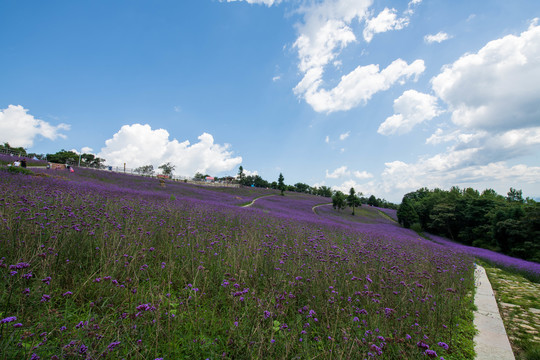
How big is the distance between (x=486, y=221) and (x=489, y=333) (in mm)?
34309

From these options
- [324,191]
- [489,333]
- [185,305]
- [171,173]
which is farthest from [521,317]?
[324,191]

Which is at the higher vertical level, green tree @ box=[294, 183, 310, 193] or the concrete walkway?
green tree @ box=[294, 183, 310, 193]

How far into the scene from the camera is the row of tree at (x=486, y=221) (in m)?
19.9

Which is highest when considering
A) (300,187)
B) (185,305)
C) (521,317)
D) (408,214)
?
(300,187)

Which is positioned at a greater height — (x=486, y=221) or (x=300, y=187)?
(x=300, y=187)

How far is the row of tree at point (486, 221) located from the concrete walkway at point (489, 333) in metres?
22.6

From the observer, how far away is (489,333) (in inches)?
148

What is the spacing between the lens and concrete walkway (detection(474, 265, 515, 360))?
126 inches

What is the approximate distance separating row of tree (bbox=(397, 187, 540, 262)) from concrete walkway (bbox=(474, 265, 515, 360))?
22.6 meters

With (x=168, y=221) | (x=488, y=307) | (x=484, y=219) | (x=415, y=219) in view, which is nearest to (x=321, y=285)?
(x=488, y=307)

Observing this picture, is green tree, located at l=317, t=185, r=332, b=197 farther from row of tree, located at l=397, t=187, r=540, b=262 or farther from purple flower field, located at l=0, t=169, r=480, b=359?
purple flower field, located at l=0, t=169, r=480, b=359

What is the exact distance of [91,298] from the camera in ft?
9.41

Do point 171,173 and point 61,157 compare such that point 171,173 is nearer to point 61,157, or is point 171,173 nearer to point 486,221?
point 61,157

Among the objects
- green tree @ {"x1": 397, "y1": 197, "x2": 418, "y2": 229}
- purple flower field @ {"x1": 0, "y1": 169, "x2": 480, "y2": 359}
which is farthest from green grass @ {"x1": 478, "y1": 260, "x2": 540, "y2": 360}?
green tree @ {"x1": 397, "y1": 197, "x2": 418, "y2": 229}
